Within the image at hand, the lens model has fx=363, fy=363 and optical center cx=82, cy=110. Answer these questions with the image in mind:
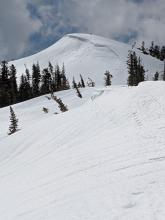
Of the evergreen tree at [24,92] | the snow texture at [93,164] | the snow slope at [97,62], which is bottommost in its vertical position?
the snow texture at [93,164]

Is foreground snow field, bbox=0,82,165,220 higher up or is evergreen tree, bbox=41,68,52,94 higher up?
evergreen tree, bbox=41,68,52,94

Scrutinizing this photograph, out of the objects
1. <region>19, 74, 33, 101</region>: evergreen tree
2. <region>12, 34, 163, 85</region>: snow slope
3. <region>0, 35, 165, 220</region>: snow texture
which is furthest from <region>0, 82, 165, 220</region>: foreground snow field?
<region>12, 34, 163, 85</region>: snow slope

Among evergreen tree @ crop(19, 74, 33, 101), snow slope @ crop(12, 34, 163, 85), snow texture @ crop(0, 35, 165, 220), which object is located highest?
snow slope @ crop(12, 34, 163, 85)

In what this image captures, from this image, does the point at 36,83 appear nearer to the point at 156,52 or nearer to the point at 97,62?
the point at 97,62

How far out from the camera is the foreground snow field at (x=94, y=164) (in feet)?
25.3

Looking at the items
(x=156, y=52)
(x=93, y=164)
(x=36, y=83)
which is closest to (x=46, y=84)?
(x=36, y=83)

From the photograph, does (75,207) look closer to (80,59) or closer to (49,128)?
(49,128)

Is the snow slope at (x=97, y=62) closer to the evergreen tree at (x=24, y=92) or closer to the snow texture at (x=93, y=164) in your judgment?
the evergreen tree at (x=24, y=92)

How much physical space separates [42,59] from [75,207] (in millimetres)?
193394

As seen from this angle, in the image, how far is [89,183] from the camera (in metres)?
9.41

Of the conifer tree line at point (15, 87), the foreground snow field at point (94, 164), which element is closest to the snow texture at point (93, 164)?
the foreground snow field at point (94, 164)

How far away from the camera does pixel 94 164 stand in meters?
11.2

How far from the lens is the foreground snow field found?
7.71 meters

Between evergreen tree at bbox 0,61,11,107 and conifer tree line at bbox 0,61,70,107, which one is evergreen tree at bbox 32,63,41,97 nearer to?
conifer tree line at bbox 0,61,70,107
